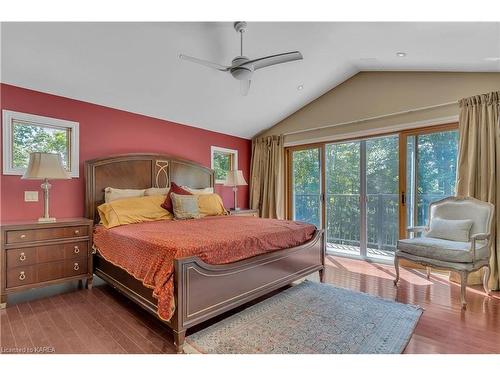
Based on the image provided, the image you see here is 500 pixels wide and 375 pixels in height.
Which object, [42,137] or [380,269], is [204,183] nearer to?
[42,137]

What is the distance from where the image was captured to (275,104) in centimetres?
481

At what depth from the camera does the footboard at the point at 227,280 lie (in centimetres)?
193

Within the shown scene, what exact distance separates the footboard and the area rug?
148 millimetres

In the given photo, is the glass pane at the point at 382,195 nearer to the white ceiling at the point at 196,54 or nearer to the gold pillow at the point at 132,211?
the white ceiling at the point at 196,54

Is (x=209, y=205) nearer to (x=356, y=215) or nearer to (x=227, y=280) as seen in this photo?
(x=227, y=280)

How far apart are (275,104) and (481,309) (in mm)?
3908

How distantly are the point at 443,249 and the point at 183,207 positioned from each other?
3087 mm

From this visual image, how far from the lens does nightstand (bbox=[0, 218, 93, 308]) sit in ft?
8.41

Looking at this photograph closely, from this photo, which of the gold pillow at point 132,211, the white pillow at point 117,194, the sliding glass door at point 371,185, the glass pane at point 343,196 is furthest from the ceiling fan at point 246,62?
the glass pane at point 343,196

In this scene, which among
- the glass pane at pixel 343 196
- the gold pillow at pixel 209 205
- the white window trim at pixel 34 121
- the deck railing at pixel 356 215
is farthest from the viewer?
the glass pane at pixel 343 196

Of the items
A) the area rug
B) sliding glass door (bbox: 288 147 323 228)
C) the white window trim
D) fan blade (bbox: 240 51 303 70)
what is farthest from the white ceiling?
the area rug

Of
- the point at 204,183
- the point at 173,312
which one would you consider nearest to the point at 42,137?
the point at 204,183

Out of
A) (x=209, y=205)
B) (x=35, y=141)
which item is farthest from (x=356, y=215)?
(x=35, y=141)

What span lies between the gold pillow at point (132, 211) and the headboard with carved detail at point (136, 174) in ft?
1.06
